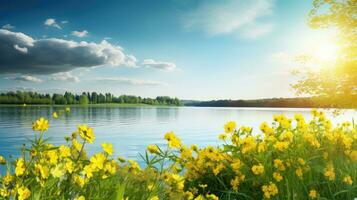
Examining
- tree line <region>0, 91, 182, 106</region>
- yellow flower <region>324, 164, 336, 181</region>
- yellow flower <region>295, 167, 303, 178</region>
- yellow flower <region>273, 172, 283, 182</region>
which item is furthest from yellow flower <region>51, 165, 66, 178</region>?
tree line <region>0, 91, 182, 106</region>

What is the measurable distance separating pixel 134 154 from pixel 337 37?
1103 cm

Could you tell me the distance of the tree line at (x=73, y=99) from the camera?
11988 cm

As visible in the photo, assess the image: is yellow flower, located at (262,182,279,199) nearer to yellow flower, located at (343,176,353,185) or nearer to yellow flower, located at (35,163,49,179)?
yellow flower, located at (343,176,353,185)

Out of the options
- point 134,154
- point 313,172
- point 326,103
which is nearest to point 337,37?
point 326,103

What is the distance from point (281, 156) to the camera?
4688mm

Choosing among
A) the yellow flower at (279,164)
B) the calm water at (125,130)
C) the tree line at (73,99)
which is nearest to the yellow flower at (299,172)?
the yellow flower at (279,164)

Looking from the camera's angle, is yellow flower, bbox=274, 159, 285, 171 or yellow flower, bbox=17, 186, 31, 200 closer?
yellow flower, bbox=17, 186, 31, 200

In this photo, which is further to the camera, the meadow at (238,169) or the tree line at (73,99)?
the tree line at (73,99)

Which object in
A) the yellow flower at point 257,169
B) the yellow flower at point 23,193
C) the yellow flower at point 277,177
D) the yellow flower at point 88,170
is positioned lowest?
the yellow flower at point 277,177

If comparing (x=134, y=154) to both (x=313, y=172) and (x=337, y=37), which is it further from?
(x=313, y=172)

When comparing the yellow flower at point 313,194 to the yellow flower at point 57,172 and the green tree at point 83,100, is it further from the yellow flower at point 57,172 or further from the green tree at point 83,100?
the green tree at point 83,100

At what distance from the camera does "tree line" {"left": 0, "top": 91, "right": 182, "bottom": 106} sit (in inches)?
4719

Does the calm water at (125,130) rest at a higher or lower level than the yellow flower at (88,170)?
lower

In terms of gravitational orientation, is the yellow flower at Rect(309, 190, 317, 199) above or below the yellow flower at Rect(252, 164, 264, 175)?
below
